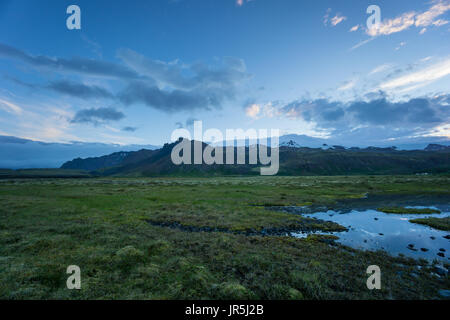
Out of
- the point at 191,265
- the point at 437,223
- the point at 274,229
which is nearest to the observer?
the point at 191,265

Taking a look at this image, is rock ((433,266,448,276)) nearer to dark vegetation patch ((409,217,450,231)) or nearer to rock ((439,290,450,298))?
rock ((439,290,450,298))

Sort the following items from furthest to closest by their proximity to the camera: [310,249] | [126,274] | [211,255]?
[310,249] → [211,255] → [126,274]

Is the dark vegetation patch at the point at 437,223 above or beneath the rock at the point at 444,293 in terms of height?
beneath

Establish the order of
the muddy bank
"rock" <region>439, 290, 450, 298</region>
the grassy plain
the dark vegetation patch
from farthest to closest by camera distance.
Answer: the dark vegetation patch < the muddy bank < "rock" <region>439, 290, 450, 298</region> < the grassy plain

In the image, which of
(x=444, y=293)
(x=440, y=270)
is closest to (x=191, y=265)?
(x=444, y=293)

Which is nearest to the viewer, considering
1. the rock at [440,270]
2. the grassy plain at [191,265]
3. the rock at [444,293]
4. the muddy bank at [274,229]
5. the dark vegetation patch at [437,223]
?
the grassy plain at [191,265]

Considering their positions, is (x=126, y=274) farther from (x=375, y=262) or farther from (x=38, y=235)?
(x=375, y=262)

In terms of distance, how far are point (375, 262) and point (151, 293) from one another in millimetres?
17973

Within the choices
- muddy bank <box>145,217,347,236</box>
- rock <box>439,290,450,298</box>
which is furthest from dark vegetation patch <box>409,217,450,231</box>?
rock <box>439,290,450,298</box>

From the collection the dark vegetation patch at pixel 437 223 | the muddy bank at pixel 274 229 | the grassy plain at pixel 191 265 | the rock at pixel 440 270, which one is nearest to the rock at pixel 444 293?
the grassy plain at pixel 191 265

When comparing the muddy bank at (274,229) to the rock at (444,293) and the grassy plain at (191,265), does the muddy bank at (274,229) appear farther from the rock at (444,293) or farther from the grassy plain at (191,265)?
the rock at (444,293)

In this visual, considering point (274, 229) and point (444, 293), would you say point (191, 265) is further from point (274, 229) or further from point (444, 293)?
point (444, 293)
